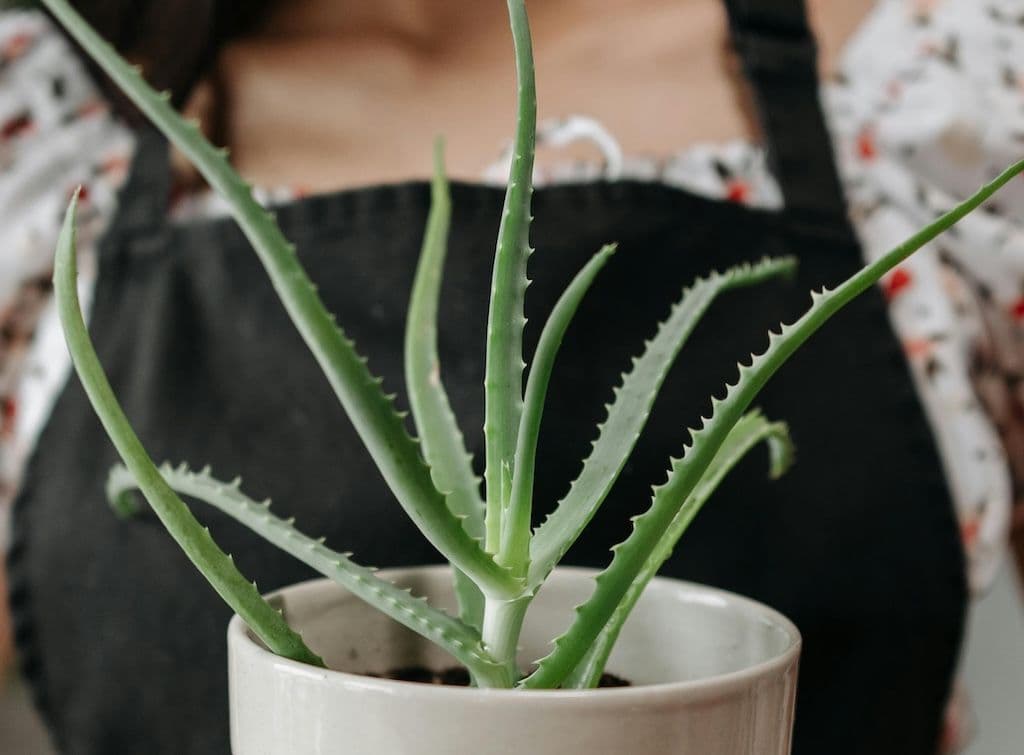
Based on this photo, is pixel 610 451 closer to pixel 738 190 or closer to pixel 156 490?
pixel 156 490

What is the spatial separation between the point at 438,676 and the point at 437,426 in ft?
0.18

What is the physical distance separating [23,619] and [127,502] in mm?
316

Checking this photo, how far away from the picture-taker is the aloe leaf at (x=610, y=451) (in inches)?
6.8

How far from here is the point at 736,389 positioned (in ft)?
0.51

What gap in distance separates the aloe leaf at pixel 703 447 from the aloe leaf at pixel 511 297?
0.07 ft

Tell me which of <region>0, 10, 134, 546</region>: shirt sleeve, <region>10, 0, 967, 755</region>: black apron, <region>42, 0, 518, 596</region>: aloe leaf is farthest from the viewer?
<region>0, 10, 134, 546</region>: shirt sleeve

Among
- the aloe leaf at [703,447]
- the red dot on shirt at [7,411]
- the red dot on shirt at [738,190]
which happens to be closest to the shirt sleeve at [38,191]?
the red dot on shirt at [7,411]

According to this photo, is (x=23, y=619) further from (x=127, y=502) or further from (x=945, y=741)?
(x=945, y=741)

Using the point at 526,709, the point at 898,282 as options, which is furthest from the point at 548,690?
the point at 898,282

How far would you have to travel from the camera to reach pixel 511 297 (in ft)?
0.56

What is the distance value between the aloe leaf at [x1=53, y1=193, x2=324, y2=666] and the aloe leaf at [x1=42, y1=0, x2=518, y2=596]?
0.07 feet

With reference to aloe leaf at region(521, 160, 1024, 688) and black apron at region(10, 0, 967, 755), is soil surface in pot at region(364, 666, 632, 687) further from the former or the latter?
black apron at region(10, 0, 967, 755)

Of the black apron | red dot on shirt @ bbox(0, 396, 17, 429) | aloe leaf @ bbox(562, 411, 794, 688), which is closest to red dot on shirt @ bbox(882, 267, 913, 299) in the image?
the black apron

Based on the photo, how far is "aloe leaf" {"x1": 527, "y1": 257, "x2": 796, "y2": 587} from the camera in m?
0.17
